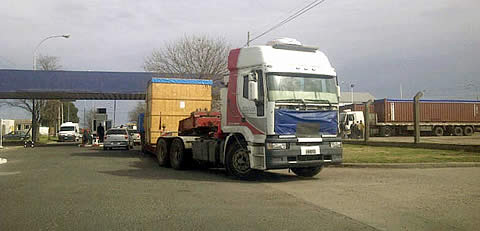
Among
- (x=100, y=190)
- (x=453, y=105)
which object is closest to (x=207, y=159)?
(x=100, y=190)

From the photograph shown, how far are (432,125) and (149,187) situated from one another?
3800cm

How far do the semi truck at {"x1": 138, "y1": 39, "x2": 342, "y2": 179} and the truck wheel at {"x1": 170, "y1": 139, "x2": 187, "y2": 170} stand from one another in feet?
6.20

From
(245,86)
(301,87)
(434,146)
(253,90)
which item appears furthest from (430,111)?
(253,90)

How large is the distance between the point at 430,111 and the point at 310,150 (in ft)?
116

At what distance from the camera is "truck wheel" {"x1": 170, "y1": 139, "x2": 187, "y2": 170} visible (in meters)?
14.4

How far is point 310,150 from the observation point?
10648 millimetres

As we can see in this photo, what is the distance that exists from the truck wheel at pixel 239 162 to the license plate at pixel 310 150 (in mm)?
1419

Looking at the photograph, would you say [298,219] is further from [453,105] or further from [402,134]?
[453,105]

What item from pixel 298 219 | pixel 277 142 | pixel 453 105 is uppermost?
pixel 453 105

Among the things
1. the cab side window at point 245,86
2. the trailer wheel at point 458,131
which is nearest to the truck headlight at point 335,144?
the cab side window at point 245,86

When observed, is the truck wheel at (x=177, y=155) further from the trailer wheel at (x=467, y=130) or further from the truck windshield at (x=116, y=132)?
the trailer wheel at (x=467, y=130)

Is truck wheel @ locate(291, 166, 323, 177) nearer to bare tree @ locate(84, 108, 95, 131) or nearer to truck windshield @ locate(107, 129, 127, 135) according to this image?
truck windshield @ locate(107, 129, 127, 135)

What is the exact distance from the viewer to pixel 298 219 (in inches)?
261

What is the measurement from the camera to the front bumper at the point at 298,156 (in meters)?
10.3
